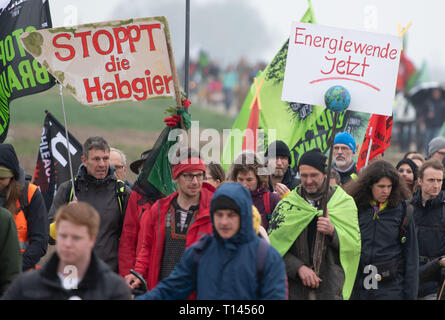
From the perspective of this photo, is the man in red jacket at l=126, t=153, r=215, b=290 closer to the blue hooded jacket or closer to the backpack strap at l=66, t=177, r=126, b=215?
the backpack strap at l=66, t=177, r=126, b=215

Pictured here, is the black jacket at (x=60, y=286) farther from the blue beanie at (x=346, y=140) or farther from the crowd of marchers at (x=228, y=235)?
the blue beanie at (x=346, y=140)

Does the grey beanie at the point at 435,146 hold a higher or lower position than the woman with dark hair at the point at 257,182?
higher

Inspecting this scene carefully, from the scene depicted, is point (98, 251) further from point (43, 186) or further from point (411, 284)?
point (411, 284)

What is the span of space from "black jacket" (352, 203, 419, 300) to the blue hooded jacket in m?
1.93

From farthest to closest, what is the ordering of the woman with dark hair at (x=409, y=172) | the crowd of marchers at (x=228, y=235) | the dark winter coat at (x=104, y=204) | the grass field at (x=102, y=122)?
the grass field at (x=102, y=122)
the woman with dark hair at (x=409, y=172)
the dark winter coat at (x=104, y=204)
the crowd of marchers at (x=228, y=235)

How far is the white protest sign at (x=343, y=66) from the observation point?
705 centimetres

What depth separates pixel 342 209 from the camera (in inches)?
239

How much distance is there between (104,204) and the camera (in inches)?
261

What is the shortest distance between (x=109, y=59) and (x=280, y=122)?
10.1ft

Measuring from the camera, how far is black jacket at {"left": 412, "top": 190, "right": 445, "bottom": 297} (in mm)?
6863

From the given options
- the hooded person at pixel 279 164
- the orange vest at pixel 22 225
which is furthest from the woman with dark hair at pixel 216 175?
the orange vest at pixel 22 225

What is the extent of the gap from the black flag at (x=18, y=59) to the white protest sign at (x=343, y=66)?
2.23 meters

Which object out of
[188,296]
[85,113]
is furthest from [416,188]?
[85,113]

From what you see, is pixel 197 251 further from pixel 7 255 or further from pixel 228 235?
pixel 7 255
